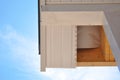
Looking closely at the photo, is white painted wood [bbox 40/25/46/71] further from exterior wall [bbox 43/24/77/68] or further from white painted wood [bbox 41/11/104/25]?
white painted wood [bbox 41/11/104/25]

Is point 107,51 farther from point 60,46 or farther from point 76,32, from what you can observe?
point 60,46

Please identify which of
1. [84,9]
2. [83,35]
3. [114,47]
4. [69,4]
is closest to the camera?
[114,47]

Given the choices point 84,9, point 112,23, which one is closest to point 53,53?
point 84,9

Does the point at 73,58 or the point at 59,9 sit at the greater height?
the point at 59,9

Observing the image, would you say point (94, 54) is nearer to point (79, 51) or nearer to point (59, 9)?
point (79, 51)

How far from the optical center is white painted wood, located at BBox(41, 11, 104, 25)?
4188mm

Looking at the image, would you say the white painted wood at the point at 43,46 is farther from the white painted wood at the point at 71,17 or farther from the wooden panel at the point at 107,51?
the wooden panel at the point at 107,51

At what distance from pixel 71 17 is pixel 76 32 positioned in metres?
0.83

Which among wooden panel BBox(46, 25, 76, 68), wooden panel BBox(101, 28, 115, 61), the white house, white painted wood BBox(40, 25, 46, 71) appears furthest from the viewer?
wooden panel BBox(101, 28, 115, 61)

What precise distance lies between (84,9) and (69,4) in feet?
1.26

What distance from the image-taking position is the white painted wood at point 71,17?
13.7 feet

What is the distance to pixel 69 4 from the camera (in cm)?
452

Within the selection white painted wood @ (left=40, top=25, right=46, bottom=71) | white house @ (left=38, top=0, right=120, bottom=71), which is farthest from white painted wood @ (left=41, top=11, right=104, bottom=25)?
white painted wood @ (left=40, top=25, right=46, bottom=71)

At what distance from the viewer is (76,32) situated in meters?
5.03
